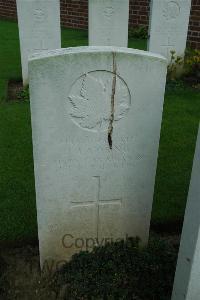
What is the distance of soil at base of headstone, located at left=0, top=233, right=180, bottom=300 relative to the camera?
2.39 metres

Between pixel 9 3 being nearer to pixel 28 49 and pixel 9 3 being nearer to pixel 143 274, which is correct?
pixel 28 49

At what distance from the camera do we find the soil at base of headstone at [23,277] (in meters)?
2.39

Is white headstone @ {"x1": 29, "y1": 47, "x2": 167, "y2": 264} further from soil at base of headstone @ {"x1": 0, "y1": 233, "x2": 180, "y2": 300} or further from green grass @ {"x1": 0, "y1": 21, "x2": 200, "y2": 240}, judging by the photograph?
green grass @ {"x1": 0, "y1": 21, "x2": 200, "y2": 240}

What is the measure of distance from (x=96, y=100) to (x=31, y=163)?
198cm

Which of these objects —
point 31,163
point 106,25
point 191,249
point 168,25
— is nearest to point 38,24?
point 106,25

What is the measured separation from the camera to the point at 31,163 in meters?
3.88

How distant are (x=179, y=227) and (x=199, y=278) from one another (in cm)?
122

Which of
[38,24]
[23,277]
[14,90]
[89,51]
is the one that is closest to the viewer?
[89,51]

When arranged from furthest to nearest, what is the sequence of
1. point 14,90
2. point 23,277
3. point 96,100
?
point 14,90
point 23,277
point 96,100

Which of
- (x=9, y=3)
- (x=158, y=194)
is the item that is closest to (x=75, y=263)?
(x=158, y=194)

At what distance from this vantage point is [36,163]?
7.17 ft

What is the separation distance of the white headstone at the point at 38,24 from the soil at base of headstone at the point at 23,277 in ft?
12.4

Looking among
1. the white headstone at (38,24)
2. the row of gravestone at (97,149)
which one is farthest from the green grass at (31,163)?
the white headstone at (38,24)

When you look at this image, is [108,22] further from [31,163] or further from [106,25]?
[31,163]
